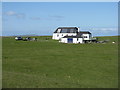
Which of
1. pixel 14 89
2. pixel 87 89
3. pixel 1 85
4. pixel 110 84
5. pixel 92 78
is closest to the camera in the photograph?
pixel 14 89

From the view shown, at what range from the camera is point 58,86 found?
12.6 m

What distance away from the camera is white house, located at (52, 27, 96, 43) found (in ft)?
290

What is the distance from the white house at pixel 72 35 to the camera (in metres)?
88.4

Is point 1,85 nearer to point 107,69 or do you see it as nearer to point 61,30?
point 107,69

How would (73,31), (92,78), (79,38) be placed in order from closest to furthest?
1. (92,78)
2. (79,38)
3. (73,31)

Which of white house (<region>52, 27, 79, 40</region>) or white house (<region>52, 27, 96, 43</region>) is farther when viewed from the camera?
white house (<region>52, 27, 79, 40</region>)

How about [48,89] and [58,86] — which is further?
[58,86]

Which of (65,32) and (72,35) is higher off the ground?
(65,32)

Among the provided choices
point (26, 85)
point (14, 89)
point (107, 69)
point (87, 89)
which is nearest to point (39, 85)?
point (26, 85)

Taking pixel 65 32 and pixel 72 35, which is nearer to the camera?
pixel 72 35

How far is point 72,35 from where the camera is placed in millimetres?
104062

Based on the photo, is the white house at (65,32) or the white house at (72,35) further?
the white house at (65,32)

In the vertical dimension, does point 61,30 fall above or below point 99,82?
above

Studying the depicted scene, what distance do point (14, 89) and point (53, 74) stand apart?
947cm
